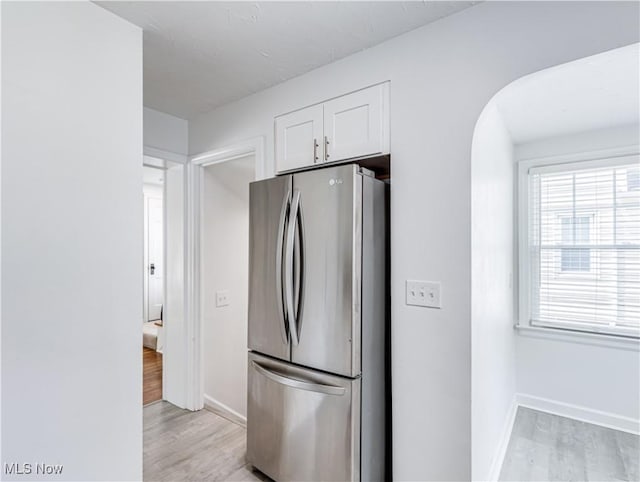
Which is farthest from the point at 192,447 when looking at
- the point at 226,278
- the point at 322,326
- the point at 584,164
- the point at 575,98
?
the point at 584,164

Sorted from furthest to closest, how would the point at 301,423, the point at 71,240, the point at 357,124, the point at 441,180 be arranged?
the point at 357,124
the point at 301,423
the point at 441,180
the point at 71,240

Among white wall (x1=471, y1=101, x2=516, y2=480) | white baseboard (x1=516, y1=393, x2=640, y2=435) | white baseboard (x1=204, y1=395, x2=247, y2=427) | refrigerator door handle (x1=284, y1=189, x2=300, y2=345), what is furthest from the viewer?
white baseboard (x1=204, y1=395, x2=247, y2=427)

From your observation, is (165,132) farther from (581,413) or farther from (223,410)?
(581,413)

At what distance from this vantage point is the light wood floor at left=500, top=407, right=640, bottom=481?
2.14 meters

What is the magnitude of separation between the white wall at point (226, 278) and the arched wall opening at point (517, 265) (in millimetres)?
1882

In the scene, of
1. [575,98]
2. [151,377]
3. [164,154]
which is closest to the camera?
[575,98]

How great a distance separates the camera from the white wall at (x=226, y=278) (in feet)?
9.71

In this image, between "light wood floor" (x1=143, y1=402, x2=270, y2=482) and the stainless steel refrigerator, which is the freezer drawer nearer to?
the stainless steel refrigerator

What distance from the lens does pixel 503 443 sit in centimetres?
239

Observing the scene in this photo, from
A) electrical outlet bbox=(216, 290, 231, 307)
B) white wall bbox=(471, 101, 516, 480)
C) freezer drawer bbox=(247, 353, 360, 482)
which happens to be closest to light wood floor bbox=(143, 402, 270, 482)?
freezer drawer bbox=(247, 353, 360, 482)

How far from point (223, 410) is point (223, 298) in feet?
3.09

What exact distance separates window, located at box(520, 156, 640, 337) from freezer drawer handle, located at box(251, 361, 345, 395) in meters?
2.32

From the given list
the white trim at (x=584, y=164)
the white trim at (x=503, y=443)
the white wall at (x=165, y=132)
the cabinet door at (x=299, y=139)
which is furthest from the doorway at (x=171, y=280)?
the white trim at (x=584, y=164)

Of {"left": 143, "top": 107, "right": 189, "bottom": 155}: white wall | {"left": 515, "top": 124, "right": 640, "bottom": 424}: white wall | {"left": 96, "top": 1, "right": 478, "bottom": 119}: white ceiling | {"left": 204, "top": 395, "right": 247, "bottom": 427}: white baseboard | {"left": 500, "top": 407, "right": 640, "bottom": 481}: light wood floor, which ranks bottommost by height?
{"left": 500, "top": 407, "right": 640, "bottom": 481}: light wood floor
